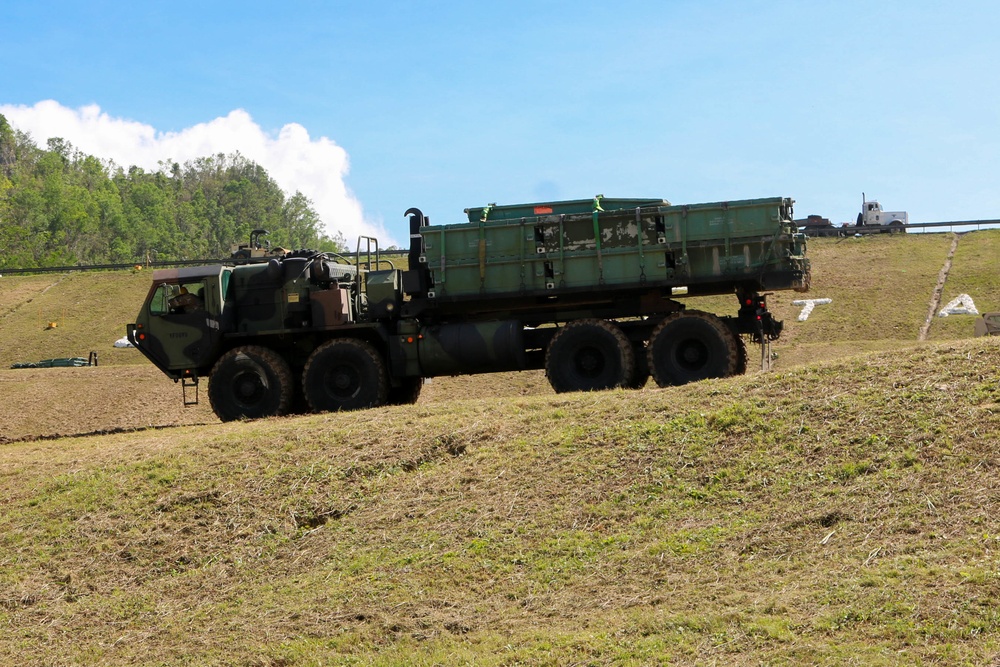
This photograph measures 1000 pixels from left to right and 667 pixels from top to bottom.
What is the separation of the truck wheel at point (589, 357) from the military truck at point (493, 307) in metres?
0.02

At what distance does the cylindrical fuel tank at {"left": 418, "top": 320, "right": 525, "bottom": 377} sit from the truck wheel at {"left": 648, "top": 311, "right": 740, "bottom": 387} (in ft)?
7.92

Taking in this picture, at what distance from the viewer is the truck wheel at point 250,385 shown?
1959cm

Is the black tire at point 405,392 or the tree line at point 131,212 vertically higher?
the tree line at point 131,212

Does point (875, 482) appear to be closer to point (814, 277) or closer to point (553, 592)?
point (553, 592)

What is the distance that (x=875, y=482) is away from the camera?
10906 mm

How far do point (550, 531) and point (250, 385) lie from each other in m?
9.92

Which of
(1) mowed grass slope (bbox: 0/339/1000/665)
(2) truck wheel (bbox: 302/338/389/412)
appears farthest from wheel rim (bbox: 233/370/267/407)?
(1) mowed grass slope (bbox: 0/339/1000/665)

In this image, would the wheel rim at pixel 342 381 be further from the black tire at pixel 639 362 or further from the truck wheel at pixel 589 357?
the black tire at pixel 639 362

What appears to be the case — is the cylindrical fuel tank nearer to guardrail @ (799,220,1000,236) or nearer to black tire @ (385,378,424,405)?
black tire @ (385,378,424,405)

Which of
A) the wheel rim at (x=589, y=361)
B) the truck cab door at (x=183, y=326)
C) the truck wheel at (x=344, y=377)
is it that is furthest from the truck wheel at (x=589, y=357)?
the truck cab door at (x=183, y=326)

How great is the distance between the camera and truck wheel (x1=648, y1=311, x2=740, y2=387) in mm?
17656

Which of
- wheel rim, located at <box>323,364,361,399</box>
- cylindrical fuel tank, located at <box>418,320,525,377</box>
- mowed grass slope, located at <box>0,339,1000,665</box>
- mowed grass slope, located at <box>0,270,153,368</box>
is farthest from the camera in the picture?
mowed grass slope, located at <box>0,270,153,368</box>

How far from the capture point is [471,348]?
18922 mm

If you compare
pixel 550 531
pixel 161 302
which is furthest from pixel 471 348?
pixel 550 531
